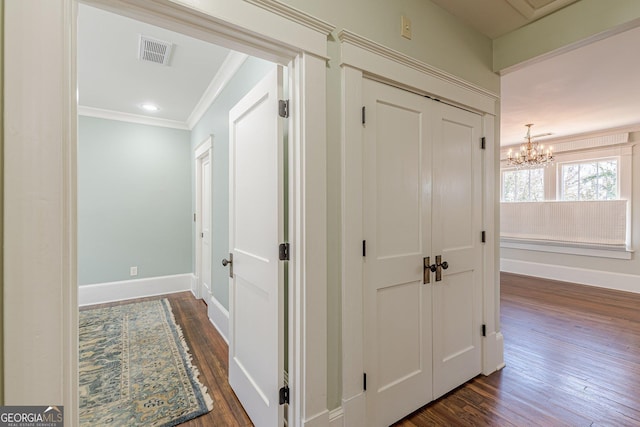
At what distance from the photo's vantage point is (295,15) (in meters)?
1.29

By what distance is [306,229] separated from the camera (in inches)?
53.0

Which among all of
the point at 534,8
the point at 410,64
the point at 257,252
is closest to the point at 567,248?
the point at 534,8

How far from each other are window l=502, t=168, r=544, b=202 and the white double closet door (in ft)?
15.7

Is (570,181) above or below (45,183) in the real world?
above

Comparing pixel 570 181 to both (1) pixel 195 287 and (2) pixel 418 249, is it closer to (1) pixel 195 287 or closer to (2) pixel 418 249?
(2) pixel 418 249

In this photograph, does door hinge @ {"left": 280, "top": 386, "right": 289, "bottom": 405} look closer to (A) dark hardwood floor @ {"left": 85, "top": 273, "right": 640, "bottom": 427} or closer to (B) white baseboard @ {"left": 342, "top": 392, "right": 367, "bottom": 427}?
(B) white baseboard @ {"left": 342, "top": 392, "right": 367, "bottom": 427}

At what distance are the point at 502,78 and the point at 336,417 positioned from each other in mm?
3365

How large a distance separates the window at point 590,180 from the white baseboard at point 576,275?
4.23ft

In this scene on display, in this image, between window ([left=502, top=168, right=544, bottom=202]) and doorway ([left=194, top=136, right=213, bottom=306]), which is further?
window ([left=502, top=168, right=544, bottom=202])

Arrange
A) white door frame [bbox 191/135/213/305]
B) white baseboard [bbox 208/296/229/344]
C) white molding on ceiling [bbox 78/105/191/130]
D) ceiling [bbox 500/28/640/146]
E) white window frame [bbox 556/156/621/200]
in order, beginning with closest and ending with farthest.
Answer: ceiling [bbox 500/28/640/146], white baseboard [bbox 208/296/229/344], white molding on ceiling [bbox 78/105/191/130], white door frame [bbox 191/135/213/305], white window frame [bbox 556/156/621/200]

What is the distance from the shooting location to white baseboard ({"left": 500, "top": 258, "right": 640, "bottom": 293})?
14.6 feet

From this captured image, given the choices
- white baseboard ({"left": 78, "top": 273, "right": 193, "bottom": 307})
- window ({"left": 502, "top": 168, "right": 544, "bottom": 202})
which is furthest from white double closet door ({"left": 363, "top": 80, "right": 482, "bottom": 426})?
window ({"left": 502, "top": 168, "right": 544, "bottom": 202})

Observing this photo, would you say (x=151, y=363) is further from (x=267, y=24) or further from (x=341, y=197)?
(x=267, y=24)

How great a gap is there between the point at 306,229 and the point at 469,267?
4.64 ft
